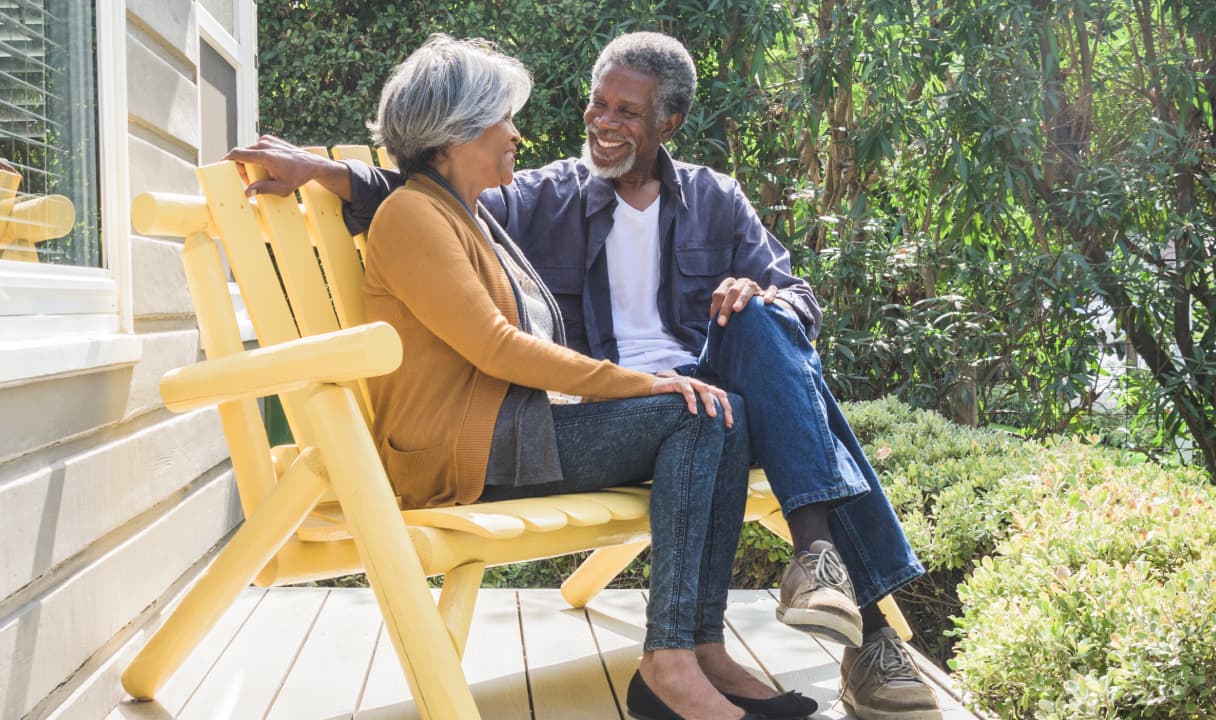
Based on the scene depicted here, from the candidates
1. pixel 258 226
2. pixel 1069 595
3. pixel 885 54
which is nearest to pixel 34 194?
pixel 258 226

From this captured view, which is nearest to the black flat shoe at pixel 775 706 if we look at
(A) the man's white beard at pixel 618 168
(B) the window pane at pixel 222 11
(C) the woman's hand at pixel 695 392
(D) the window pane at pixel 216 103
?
(C) the woman's hand at pixel 695 392

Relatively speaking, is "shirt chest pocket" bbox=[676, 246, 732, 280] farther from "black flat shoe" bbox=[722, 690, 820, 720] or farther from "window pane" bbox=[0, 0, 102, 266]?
"window pane" bbox=[0, 0, 102, 266]

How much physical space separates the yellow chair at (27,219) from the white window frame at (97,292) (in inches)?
0.9

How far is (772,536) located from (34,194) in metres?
2.32

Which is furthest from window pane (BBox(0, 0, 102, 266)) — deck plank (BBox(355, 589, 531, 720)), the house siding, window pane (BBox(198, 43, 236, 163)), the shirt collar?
window pane (BBox(198, 43, 236, 163))

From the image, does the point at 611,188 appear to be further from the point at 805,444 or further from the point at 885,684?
the point at 885,684

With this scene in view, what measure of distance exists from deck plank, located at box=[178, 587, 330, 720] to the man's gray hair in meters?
1.40

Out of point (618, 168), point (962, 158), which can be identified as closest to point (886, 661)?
point (618, 168)

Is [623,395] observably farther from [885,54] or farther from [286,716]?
[885,54]

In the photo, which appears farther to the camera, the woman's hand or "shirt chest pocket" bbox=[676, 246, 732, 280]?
"shirt chest pocket" bbox=[676, 246, 732, 280]

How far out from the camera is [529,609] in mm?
2848

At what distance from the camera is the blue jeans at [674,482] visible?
1944 millimetres

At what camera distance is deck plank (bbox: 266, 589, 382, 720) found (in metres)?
2.15

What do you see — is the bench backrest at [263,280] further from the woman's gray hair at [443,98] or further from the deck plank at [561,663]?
the deck plank at [561,663]
